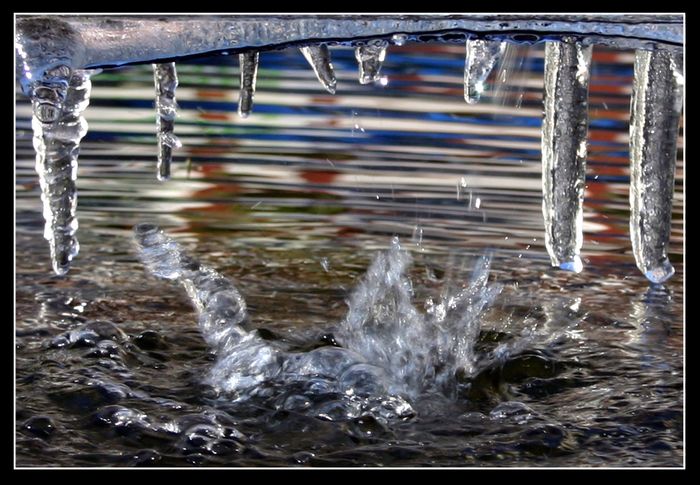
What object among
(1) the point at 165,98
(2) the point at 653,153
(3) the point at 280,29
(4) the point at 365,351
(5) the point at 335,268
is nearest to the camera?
(3) the point at 280,29

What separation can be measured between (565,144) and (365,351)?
0.83 meters

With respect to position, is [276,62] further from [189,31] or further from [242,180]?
[189,31]

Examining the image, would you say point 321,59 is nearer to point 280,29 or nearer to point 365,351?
point 280,29

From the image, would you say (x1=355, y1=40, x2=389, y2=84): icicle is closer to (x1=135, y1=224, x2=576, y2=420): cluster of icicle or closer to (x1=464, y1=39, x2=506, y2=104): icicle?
(x1=464, y1=39, x2=506, y2=104): icicle

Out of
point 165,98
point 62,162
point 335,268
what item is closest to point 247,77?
point 165,98

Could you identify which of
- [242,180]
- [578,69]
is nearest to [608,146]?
[242,180]

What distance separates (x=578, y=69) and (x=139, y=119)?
9.28 feet

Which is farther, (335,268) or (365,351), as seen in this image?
(335,268)

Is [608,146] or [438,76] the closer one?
[608,146]

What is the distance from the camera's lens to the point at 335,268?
347 cm

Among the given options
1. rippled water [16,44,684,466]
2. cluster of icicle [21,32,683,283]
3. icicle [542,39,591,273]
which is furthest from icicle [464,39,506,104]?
rippled water [16,44,684,466]

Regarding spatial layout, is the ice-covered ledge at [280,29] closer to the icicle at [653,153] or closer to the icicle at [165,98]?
the icicle at [653,153]

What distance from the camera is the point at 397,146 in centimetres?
435

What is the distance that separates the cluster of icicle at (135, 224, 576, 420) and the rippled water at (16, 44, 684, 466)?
0.04 metres
